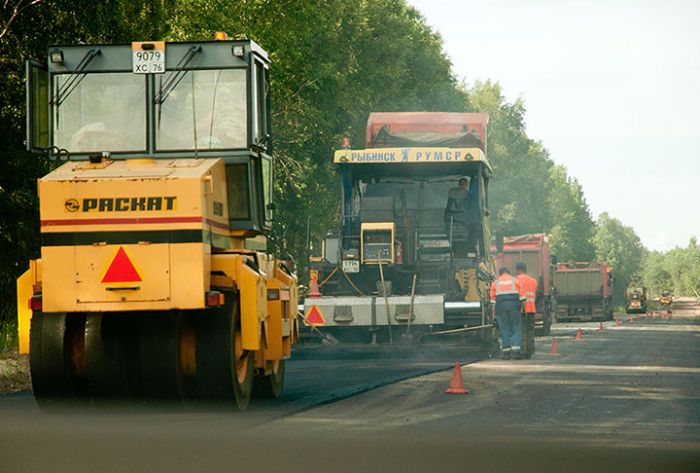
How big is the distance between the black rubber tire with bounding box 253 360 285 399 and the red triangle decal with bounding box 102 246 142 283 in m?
2.75

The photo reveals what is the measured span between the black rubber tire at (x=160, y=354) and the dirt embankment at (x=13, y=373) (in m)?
4.40

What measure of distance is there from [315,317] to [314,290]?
75cm

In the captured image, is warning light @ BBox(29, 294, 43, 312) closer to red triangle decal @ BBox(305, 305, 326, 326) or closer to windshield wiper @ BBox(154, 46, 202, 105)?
windshield wiper @ BBox(154, 46, 202, 105)

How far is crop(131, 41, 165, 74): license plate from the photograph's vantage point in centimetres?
1373

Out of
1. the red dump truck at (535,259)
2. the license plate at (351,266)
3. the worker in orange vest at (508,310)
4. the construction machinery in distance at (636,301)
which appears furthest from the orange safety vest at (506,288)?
the construction machinery in distance at (636,301)

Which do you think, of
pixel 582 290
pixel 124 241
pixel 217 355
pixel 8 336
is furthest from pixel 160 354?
pixel 582 290

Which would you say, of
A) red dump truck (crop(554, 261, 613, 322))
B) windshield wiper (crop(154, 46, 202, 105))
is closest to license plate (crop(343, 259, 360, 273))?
windshield wiper (crop(154, 46, 202, 105))

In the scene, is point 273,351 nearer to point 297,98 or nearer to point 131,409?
point 131,409

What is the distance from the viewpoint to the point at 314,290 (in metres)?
25.1

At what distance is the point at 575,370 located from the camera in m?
20.9

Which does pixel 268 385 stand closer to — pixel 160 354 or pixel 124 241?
pixel 160 354

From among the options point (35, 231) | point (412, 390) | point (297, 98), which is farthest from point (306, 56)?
point (412, 390)

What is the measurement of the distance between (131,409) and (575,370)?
967 centimetres

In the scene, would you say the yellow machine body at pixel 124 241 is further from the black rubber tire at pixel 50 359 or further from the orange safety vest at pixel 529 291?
the orange safety vest at pixel 529 291
